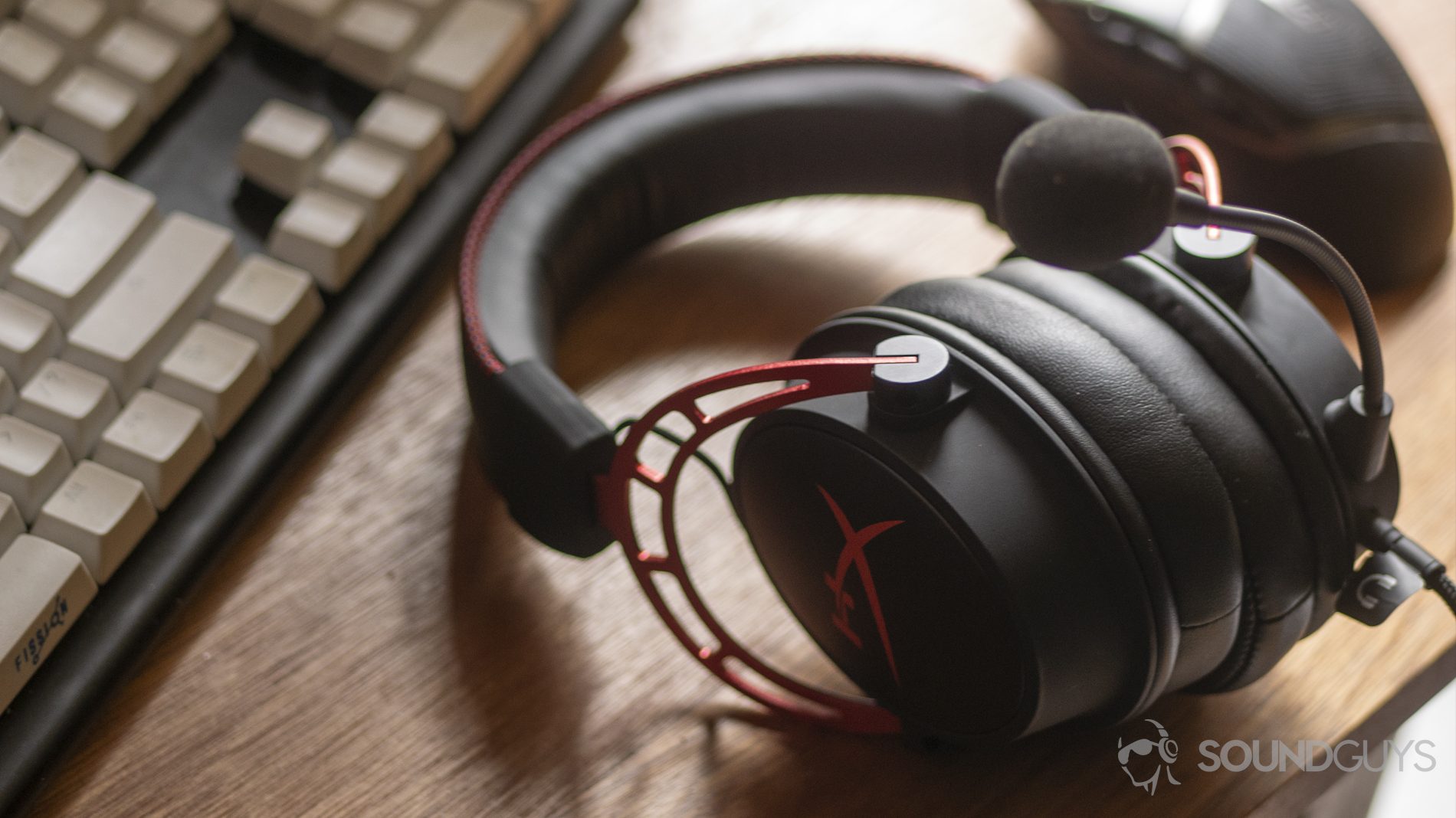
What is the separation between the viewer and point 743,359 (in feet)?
1.75

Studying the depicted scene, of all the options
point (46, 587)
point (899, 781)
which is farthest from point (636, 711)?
point (46, 587)

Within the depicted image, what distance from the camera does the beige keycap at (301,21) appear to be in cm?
54

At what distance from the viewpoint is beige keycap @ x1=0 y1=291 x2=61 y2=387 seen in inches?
17.5

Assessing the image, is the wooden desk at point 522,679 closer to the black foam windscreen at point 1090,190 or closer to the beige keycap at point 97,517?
the beige keycap at point 97,517

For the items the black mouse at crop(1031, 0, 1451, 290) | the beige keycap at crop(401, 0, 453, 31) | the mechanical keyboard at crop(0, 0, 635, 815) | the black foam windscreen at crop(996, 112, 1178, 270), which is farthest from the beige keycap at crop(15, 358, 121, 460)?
the black mouse at crop(1031, 0, 1451, 290)

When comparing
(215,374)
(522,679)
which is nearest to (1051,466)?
(522,679)

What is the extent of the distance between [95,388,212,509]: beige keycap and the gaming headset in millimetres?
108

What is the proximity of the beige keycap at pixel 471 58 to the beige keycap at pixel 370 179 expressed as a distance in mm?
40

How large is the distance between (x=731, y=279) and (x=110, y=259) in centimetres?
26

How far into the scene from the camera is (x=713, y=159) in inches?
21.1

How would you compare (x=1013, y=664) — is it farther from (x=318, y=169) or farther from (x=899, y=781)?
(x=318, y=169)

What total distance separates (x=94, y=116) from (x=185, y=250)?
74 millimetres

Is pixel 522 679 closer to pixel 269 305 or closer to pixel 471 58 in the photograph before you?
pixel 269 305

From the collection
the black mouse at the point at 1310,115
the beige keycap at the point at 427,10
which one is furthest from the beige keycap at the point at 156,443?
the black mouse at the point at 1310,115
